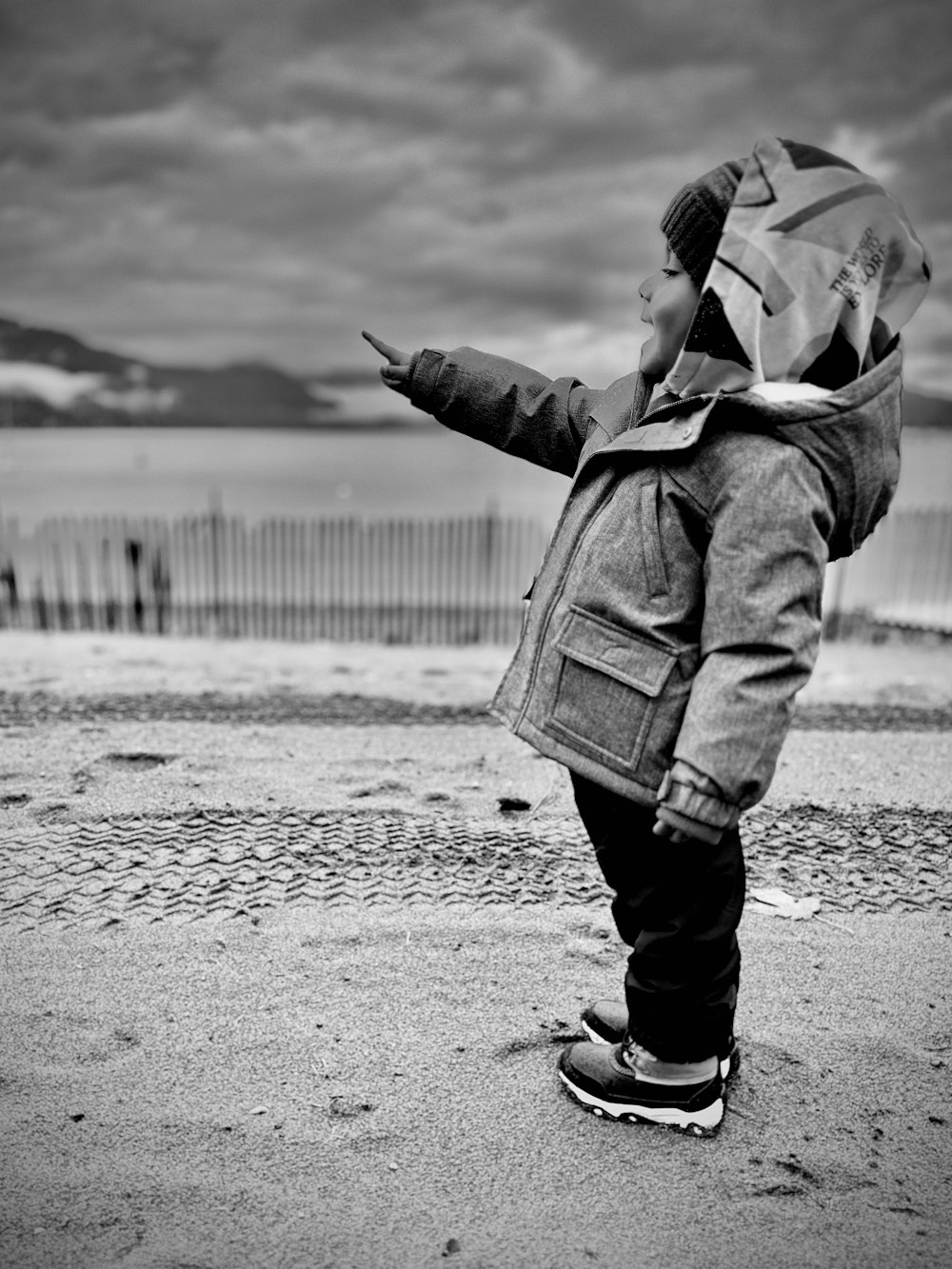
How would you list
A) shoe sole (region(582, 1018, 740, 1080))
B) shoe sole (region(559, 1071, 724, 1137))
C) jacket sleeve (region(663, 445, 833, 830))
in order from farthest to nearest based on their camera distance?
shoe sole (region(582, 1018, 740, 1080)) → shoe sole (region(559, 1071, 724, 1137)) → jacket sleeve (region(663, 445, 833, 830))

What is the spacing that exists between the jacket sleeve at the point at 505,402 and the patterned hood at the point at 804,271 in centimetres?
61

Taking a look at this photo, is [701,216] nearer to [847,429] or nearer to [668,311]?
[668,311]

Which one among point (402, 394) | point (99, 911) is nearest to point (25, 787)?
point (99, 911)

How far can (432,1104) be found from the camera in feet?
7.09

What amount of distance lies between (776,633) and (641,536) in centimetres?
34

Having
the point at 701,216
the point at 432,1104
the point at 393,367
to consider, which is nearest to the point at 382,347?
the point at 393,367

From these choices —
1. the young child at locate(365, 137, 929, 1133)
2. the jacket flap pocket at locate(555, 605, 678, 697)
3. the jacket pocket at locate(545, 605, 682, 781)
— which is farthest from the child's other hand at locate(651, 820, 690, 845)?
the jacket flap pocket at locate(555, 605, 678, 697)

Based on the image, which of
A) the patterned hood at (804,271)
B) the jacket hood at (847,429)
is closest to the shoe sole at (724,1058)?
the jacket hood at (847,429)

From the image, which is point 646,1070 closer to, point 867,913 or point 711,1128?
point 711,1128

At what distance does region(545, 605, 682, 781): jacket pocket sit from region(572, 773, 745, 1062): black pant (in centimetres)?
15

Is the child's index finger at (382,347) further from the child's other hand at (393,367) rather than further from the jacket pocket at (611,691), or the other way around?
the jacket pocket at (611,691)

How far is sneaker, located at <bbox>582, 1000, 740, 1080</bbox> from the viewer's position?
7.59 ft

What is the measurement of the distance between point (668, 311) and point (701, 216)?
187mm

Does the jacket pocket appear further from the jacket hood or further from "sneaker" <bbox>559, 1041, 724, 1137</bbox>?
"sneaker" <bbox>559, 1041, 724, 1137</bbox>
